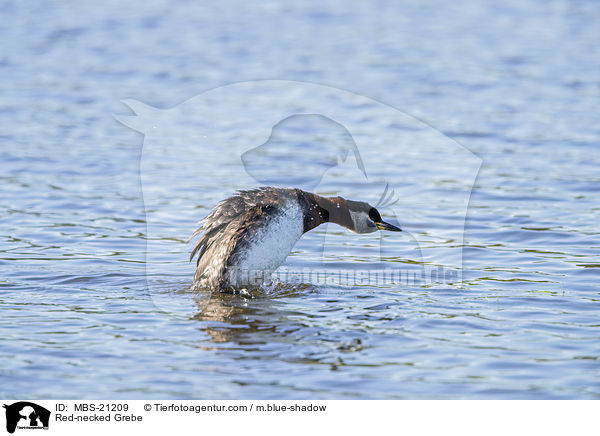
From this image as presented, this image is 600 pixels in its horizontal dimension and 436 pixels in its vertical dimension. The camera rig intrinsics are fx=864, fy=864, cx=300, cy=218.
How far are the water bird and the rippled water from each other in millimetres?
323

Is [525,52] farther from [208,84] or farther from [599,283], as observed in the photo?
[599,283]

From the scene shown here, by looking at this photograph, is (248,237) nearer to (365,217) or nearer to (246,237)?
(246,237)

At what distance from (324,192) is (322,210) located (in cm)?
349

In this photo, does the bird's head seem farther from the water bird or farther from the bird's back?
the bird's back

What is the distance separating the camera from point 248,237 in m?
9.91

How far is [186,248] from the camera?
39.5ft

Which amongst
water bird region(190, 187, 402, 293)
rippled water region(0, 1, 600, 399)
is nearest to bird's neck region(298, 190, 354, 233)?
water bird region(190, 187, 402, 293)
